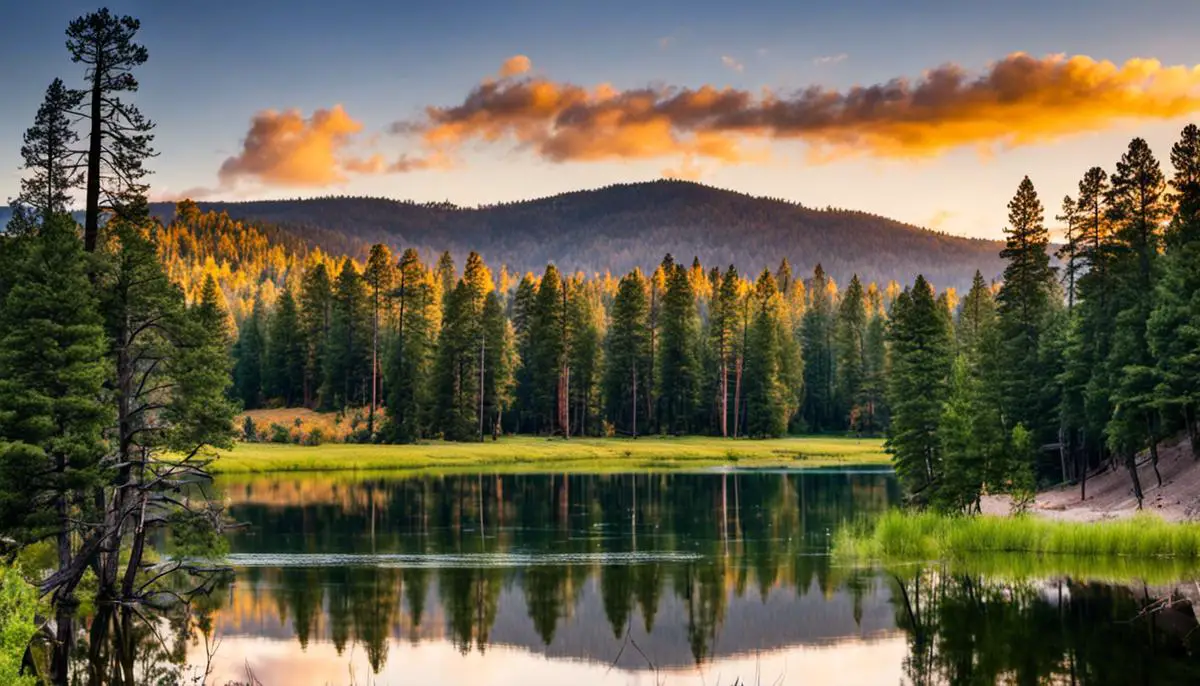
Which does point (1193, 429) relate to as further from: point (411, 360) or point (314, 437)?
point (411, 360)

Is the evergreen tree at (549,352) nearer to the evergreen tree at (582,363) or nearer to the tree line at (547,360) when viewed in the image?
the tree line at (547,360)

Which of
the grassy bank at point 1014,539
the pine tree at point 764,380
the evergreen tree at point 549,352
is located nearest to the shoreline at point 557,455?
the pine tree at point 764,380

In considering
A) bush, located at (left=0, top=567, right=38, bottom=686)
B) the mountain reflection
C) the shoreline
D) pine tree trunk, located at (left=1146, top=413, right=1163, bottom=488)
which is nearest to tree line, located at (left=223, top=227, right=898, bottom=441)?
the shoreline

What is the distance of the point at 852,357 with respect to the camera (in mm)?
137875

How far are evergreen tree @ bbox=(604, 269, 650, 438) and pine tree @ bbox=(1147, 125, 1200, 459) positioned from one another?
75.7 metres

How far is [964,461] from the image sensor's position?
146 feet

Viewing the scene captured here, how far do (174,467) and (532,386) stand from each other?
312ft

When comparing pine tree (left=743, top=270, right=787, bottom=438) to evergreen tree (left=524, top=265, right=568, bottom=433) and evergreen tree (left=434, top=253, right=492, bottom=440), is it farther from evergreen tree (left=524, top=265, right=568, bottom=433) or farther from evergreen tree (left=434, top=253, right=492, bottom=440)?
Answer: evergreen tree (left=434, top=253, right=492, bottom=440)

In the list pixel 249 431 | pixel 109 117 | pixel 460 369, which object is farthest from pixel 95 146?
pixel 460 369

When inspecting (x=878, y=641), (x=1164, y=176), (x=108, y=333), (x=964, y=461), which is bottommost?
(x=878, y=641)

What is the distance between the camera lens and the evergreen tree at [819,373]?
468 feet

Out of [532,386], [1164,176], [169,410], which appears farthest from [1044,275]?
[532,386]

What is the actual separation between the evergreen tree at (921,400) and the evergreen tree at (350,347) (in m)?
73.1

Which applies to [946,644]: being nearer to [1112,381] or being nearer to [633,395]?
[1112,381]
